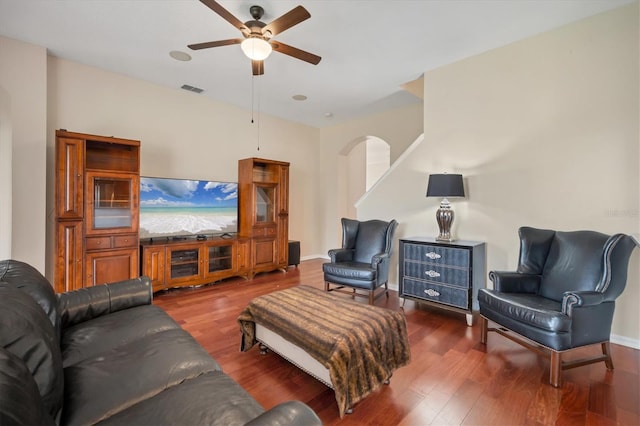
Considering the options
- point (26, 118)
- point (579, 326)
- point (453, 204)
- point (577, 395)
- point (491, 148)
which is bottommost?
point (577, 395)

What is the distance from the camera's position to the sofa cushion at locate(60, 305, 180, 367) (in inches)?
61.2

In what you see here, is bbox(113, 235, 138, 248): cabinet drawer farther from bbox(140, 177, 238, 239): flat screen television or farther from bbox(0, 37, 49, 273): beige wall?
bbox(0, 37, 49, 273): beige wall

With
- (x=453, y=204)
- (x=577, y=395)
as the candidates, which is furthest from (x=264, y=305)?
(x=453, y=204)

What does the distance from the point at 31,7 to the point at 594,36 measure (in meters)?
5.19

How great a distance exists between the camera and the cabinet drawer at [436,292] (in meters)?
3.08

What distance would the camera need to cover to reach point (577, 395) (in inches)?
74.9

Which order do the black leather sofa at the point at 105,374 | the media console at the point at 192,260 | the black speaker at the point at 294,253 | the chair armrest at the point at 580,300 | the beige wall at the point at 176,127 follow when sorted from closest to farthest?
1. the black leather sofa at the point at 105,374
2. the chair armrest at the point at 580,300
3. the beige wall at the point at 176,127
4. the media console at the point at 192,260
5. the black speaker at the point at 294,253

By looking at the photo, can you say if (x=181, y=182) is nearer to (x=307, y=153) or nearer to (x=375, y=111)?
(x=307, y=153)

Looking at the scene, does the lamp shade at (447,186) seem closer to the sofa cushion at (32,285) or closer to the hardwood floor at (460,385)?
the hardwood floor at (460,385)

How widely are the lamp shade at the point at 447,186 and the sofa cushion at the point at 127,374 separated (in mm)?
2845

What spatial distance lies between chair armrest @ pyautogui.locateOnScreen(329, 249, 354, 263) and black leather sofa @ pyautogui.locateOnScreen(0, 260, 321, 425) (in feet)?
7.88

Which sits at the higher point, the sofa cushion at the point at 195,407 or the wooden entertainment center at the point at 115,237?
the wooden entertainment center at the point at 115,237

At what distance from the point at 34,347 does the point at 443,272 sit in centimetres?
322

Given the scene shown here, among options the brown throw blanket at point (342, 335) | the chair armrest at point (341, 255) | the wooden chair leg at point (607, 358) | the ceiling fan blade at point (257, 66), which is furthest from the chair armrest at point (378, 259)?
the ceiling fan blade at point (257, 66)
